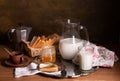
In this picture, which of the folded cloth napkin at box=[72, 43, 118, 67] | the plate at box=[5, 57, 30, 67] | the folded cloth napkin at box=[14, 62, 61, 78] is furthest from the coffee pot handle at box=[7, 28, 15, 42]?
A: the folded cloth napkin at box=[72, 43, 118, 67]

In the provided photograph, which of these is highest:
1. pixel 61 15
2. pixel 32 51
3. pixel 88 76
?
pixel 61 15

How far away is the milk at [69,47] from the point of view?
164 centimetres

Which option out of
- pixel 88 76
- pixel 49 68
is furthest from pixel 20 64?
pixel 88 76

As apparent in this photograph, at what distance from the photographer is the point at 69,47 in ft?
5.36

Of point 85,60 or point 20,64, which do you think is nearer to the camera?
point 85,60

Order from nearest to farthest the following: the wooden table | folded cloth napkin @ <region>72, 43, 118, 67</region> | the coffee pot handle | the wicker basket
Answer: the wooden table, folded cloth napkin @ <region>72, 43, 118, 67</region>, the wicker basket, the coffee pot handle

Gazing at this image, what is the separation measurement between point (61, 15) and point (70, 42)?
0.42 meters

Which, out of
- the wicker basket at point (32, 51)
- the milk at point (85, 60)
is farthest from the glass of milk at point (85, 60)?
the wicker basket at point (32, 51)

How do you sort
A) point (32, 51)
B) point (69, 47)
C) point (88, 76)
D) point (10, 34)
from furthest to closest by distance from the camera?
point (10, 34)
point (32, 51)
point (69, 47)
point (88, 76)

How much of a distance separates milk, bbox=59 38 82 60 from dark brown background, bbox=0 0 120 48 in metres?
0.39

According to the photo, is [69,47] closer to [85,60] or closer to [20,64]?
[85,60]

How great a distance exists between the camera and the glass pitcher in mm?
1639

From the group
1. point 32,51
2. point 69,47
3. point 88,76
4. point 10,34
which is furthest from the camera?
point 10,34

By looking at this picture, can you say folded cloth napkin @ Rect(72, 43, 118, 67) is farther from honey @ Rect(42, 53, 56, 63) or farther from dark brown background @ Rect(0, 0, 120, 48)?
dark brown background @ Rect(0, 0, 120, 48)
